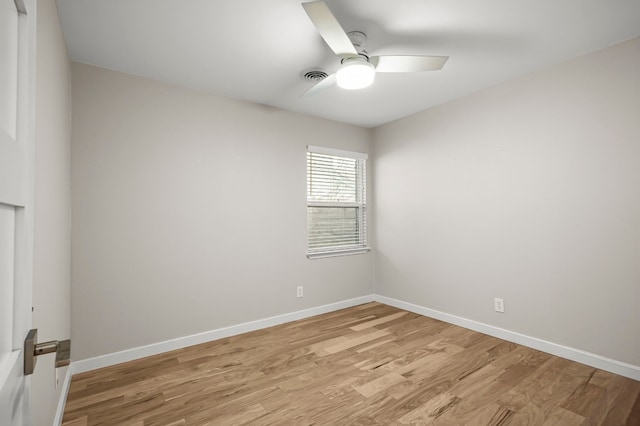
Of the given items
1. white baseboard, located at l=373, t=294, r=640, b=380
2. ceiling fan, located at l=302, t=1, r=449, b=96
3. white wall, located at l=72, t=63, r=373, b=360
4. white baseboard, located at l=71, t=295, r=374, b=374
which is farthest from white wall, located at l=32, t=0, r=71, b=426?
white baseboard, located at l=373, t=294, r=640, b=380

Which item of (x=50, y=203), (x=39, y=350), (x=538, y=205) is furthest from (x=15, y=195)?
(x=538, y=205)

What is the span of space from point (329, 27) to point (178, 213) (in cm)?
206

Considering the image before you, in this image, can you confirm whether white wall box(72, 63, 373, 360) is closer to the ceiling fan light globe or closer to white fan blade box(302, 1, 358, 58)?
the ceiling fan light globe

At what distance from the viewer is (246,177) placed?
Result: 127 inches

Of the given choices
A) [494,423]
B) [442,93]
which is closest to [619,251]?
[494,423]

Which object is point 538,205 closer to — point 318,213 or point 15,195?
point 318,213

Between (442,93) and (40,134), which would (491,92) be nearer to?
(442,93)

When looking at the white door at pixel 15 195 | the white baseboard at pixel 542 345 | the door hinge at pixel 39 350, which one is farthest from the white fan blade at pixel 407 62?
the white baseboard at pixel 542 345

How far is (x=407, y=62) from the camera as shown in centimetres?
208

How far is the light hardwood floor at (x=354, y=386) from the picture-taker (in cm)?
181

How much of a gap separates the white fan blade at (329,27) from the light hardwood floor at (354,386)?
2240mm

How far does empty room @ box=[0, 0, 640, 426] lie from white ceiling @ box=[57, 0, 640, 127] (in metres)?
0.02

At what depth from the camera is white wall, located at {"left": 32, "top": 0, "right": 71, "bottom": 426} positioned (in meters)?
1.36

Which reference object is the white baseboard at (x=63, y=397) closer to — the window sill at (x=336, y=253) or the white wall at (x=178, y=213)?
the white wall at (x=178, y=213)
